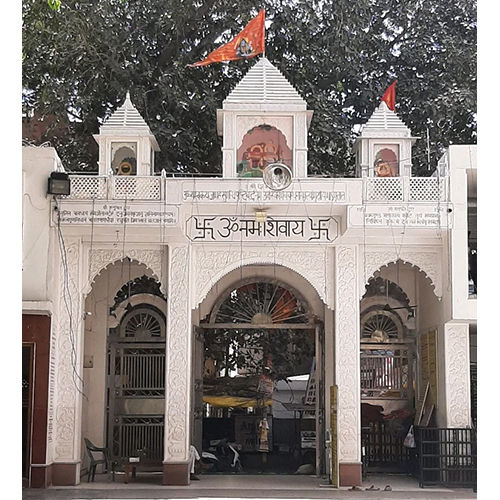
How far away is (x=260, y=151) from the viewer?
14.6 m

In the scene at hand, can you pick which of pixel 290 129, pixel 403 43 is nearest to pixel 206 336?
pixel 290 129

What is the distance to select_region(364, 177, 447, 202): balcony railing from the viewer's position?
1419 cm

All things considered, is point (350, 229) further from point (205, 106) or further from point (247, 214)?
point (205, 106)

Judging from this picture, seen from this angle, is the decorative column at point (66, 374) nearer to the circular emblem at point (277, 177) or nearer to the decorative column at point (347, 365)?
the circular emblem at point (277, 177)

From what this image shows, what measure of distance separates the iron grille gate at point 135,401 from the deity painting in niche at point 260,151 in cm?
388

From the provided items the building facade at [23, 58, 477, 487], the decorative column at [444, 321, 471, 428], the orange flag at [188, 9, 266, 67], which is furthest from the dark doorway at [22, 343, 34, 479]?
the decorative column at [444, 321, 471, 428]

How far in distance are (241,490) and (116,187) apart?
15.3 ft

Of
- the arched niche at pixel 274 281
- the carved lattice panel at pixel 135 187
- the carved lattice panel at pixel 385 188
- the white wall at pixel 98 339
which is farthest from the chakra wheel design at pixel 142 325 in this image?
the carved lattice panel at pixel 385 188

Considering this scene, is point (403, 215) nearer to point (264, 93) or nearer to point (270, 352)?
point (264, 93)

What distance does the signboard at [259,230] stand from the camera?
14.5m

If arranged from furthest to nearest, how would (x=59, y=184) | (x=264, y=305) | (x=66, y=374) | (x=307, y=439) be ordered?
(x=307, y=439), (x=264, y=305), (x=66, y=374), (x=59, y=184)

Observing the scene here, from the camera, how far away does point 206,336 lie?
Answer: 61.1ft

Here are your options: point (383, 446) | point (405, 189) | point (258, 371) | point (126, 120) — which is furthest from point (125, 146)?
point (258, 371)

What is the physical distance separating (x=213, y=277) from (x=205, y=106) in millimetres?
6581
